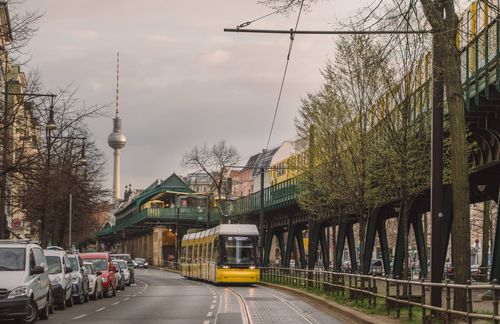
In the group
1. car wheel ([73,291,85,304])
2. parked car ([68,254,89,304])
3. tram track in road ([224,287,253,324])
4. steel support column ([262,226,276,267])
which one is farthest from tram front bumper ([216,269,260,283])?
steel support column ([262,226,276,267])

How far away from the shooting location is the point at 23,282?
67.1 ft

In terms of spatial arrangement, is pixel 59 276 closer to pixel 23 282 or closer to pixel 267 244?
pixel 23 282

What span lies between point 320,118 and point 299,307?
284 inches

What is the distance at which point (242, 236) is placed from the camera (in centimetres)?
5028

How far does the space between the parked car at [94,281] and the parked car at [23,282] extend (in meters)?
11.7

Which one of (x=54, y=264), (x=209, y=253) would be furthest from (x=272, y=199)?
(x=54, y=264)

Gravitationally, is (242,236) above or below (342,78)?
below

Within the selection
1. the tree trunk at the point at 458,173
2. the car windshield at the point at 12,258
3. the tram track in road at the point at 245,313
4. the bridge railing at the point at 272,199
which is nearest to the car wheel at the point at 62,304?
the tram track in road at the point at 245,313

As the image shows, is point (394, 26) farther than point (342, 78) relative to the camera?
No

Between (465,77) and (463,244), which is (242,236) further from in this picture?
(463,244)

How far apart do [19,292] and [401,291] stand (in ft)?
39.5

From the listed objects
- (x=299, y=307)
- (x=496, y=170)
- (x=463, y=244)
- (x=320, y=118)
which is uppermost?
(x=320, y=118)

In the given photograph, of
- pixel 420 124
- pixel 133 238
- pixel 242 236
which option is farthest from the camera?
pixel 133 238

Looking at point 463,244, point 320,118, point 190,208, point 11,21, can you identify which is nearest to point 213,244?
point 320,118
